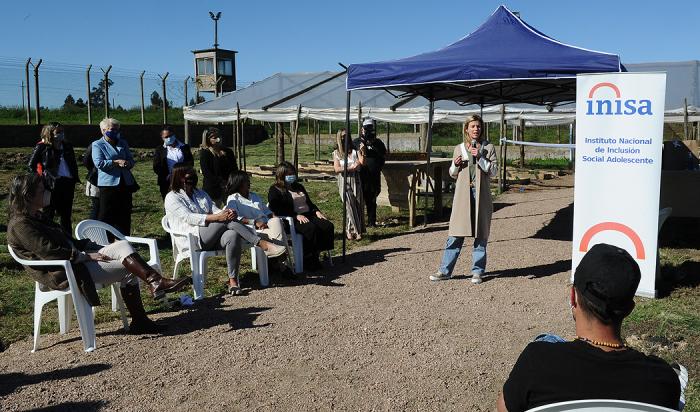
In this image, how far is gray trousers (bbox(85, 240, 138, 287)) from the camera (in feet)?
17.8

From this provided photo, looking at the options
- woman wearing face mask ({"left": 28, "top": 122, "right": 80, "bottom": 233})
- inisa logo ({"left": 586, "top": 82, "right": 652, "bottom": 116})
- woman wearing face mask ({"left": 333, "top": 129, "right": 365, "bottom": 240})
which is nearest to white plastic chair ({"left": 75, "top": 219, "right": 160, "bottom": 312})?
woman wearing face mask ({"left": 28, "top": 122, "right": 80, "bottom": 233})

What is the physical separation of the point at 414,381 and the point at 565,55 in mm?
4151

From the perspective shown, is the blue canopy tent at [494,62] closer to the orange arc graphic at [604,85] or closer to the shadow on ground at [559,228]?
the orange arc graphic at [604,85]

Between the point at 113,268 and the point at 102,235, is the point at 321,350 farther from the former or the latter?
the point at 102,235

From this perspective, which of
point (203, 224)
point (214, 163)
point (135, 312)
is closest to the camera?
point (135, 312)

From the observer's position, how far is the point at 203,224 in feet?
22.8

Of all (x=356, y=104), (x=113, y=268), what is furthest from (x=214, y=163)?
(x=356, y=104)

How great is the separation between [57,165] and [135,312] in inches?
155

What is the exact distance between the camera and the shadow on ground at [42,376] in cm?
460

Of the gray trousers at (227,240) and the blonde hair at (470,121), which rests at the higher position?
the blonde hair at (470,121)

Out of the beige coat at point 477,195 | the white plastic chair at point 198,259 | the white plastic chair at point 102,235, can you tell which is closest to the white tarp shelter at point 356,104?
the beige coat at point 477,195

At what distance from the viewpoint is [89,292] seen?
522 cm

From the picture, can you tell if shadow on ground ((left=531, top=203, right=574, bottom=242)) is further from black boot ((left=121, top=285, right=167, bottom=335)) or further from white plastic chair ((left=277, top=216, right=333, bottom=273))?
black boot ((left=121, top=285, right=167, bottom=335))

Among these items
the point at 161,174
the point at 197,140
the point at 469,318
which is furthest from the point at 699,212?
the point at 197,140
